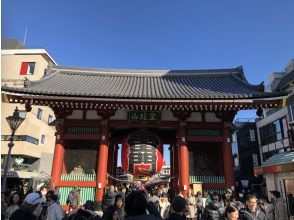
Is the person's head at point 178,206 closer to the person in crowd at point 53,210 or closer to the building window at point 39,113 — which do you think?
the person in crowd at point 53,210

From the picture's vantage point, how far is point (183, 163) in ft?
39.6

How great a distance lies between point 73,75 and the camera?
17703mm

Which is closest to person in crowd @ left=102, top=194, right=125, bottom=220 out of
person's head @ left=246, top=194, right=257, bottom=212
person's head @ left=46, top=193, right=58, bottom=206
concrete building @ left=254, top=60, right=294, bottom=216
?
person's head @ left=46, top=193, right=58, bottom=206

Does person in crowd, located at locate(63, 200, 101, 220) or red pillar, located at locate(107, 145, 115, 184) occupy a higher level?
red pillar, located at locate(107, 145, 115, 184)

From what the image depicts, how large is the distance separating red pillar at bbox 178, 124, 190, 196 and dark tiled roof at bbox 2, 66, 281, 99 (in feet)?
7.35

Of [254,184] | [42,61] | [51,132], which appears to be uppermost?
[42,61]

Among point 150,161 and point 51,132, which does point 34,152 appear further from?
point 150,161

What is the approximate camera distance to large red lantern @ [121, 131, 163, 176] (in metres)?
10.8

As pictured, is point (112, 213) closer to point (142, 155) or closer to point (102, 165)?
point (142, 155)

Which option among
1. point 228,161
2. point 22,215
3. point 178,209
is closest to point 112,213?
point 178,209

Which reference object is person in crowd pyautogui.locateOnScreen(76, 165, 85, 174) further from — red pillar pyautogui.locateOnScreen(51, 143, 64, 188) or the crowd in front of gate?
the crowd in front of gate

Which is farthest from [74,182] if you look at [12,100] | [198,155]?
[198,155]

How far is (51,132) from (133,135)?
29536mm

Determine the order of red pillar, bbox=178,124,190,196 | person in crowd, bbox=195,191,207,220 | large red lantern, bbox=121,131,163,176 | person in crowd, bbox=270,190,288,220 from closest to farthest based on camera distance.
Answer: person in crowd, bbox=270,190,288,220 → person in crowd, bbox=195,191,207,220 → large red lantern, bbox=121,131,163,176 → red pillar, bbox=178,124,190,196
